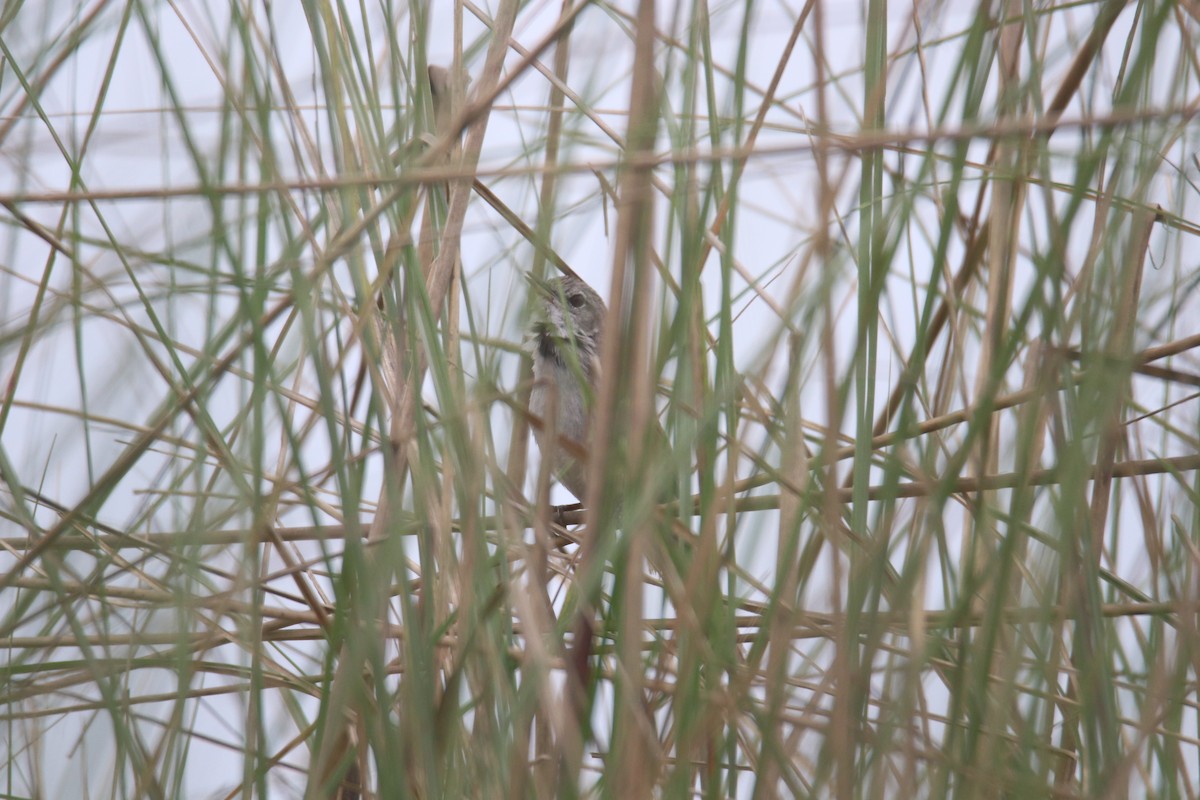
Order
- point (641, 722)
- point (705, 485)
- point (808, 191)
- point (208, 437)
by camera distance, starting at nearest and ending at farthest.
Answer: point (641, 722) < point (705, 485) < point (808, 191) < point (208, 437)

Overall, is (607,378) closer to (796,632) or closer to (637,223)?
(637,223)

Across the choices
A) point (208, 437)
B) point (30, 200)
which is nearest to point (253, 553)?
point (208, 437)

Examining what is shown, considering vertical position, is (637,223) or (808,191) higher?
(808,191)

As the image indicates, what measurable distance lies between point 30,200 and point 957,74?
859 mm

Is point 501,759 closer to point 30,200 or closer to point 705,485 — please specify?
point 705,485

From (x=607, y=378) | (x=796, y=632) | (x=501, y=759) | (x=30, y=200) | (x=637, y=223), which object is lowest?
(x=501, y=759)

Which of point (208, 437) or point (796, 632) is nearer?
point (796, 632)

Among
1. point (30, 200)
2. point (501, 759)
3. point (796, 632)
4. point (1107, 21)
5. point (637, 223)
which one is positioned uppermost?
point (1107, 21)

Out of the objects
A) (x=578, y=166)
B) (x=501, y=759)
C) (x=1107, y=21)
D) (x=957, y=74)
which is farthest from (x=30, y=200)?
(x=1107, y=21)

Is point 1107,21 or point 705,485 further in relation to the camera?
point 1107,21

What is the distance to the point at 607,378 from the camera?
88 centimetres

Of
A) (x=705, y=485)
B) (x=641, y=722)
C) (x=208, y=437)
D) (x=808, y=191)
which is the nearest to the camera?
(x=641, y=722)

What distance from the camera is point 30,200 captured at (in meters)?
1.08

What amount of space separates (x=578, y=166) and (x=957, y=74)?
0.31 meters
